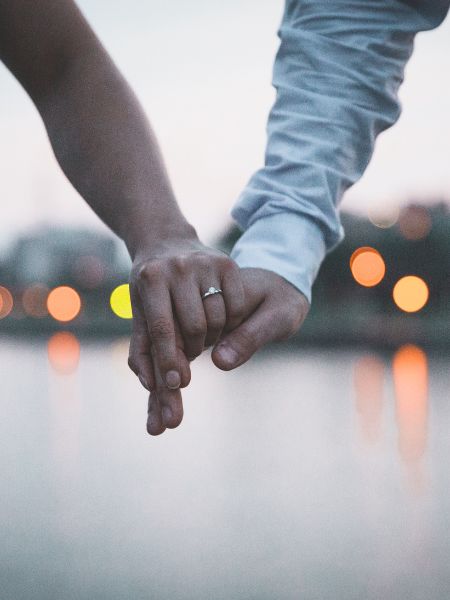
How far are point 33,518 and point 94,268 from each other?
27455mm

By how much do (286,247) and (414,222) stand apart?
28.0m

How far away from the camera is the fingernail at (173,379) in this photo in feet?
8.68

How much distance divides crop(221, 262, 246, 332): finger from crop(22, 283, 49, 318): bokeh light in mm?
28825

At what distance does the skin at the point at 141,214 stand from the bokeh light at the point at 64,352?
11590mm

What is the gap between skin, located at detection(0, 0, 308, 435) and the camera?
2699mm

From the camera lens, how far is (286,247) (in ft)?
10.5

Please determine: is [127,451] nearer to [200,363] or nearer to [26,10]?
[26,10]

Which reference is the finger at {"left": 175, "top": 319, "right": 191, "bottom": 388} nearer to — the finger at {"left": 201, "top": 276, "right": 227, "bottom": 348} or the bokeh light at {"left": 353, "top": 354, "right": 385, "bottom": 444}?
the finger at {"left": 201, "top": 276, "right": 227, "bottom": 348}

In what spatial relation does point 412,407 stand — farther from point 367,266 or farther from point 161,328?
point 367,266

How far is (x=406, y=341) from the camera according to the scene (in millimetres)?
21688

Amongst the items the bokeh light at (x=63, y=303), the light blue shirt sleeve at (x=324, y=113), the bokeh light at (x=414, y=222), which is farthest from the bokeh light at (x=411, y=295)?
the light blue shirt sleeve at (x=324, y=113)

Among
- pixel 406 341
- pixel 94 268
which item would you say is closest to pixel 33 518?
pixel 406 341

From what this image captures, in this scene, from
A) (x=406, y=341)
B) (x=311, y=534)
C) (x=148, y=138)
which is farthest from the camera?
(x=406, y=341)

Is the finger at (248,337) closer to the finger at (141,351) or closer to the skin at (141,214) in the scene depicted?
the skin at (141,214)
